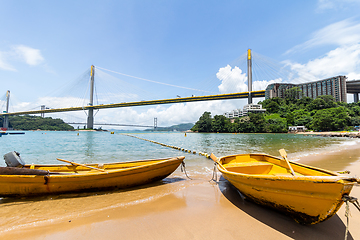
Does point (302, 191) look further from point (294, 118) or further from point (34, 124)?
point (34, 124)

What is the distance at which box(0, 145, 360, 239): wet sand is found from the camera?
2.49m

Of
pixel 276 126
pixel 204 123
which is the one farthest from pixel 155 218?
pixel 204 123

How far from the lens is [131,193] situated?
4.11m

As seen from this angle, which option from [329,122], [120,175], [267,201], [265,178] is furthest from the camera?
[329,122]

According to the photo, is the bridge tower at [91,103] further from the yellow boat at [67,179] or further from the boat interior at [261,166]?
the boat interior at [261,166]

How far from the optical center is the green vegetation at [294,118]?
4812 cm

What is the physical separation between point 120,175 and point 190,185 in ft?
6.37

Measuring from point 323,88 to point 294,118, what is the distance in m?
49.2

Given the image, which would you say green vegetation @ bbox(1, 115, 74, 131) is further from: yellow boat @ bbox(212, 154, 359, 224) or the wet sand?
yellow boat @ bbox(212, 154, 359, 224)

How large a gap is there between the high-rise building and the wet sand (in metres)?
80.3

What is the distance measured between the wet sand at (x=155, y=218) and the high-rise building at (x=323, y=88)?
263 feet

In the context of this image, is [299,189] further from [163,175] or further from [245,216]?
[163,175]

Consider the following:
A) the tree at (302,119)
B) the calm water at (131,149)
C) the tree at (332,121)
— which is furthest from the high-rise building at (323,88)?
the calm water at (131,149)

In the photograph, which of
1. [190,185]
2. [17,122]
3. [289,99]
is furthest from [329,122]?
[17,122]
